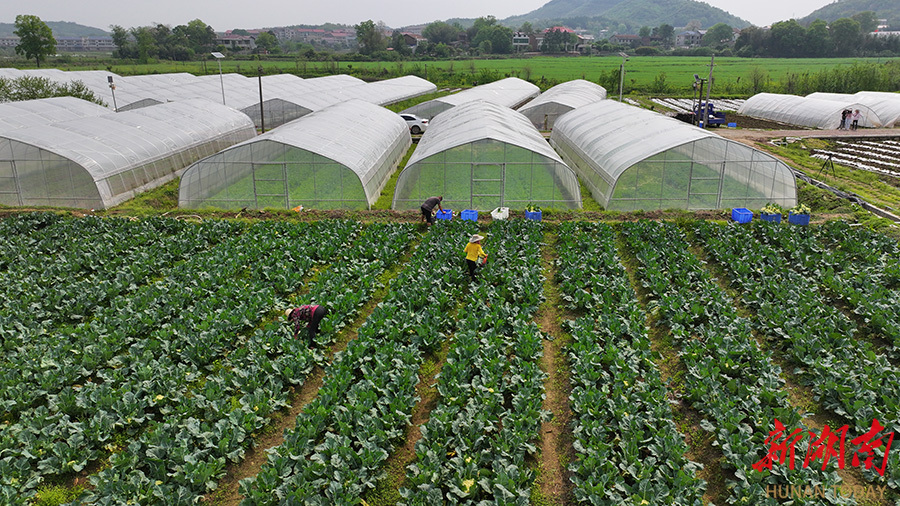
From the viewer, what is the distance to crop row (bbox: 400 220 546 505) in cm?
777

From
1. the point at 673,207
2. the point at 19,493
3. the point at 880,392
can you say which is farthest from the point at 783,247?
the point at 19,493

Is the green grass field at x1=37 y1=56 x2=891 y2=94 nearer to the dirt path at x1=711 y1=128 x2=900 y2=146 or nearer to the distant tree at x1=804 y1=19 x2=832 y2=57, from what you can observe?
the dirt path at x1=711 y1=128 x2=900 y2=146

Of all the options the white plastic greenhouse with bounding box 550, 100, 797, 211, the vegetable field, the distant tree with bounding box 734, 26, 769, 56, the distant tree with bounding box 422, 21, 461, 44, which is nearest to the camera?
the vegetable field

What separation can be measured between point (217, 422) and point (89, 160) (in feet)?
55.6

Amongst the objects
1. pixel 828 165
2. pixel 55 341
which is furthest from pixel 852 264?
pixel 55 341

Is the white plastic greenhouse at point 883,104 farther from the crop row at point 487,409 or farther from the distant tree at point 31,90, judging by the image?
the distant tree at point 31,90

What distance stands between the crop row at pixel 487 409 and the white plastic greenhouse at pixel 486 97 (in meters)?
28.7

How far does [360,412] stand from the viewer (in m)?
8.93

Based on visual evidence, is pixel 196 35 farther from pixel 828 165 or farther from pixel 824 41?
pixel 824 41

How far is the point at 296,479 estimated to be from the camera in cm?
764

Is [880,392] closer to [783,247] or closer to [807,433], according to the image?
[807,433]

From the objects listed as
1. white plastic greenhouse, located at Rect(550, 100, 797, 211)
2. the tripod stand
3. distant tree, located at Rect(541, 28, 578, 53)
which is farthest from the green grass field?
distant tree, located at Rect(541, 28, 578, 53)

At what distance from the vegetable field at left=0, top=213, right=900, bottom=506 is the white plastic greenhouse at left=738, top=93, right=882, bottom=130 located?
32.2 m

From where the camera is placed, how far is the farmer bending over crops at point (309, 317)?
37.4 feet
